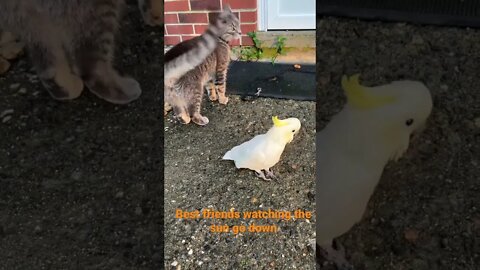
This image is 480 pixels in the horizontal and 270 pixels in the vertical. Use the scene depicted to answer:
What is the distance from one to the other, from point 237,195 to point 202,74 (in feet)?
0.78

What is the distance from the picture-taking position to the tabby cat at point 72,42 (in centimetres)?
106

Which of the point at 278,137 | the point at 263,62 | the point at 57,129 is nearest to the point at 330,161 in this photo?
the point at 278,137

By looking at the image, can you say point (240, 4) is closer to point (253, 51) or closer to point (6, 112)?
point (253, 51)

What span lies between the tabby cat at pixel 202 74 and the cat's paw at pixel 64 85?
13.7 inches

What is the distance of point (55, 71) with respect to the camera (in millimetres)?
1175

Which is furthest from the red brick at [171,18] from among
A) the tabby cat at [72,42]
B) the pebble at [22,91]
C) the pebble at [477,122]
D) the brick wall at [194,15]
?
the pebble at [477,122]

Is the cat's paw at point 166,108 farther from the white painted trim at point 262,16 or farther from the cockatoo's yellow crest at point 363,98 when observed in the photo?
the cockatoo's yellow crest at point 363,98

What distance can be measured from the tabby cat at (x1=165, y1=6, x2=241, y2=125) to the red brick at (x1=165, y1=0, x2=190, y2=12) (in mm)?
58

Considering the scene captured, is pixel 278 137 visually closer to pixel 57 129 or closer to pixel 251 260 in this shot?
pixel 251 260

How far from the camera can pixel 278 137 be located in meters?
0.93

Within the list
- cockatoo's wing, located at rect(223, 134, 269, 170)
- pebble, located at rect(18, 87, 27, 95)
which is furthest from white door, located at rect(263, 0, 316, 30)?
pebble, located at rect(18, 87, 27, 95)

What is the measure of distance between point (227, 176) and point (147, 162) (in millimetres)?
243

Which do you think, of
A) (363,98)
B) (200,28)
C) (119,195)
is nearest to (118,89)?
(119,195)

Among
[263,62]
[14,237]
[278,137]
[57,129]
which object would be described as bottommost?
[14,237]
